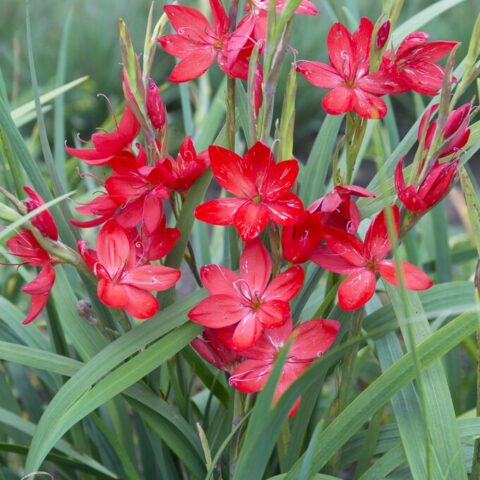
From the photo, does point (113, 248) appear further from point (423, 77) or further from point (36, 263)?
point (423, 77)

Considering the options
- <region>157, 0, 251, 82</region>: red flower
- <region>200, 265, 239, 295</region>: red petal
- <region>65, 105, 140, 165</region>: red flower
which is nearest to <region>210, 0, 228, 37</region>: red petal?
<region>157, 0, 251, 82</region>: red flower

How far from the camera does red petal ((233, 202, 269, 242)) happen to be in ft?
2.05

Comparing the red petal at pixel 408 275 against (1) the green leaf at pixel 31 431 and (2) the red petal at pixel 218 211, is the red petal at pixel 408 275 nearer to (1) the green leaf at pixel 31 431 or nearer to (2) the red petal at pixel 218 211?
(2) the red petal at pixel 218 211

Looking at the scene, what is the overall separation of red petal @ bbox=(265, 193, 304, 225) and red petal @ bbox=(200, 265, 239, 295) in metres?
0.06

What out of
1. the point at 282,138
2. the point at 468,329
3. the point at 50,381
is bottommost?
the point at 50,381

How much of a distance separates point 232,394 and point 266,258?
0.18m

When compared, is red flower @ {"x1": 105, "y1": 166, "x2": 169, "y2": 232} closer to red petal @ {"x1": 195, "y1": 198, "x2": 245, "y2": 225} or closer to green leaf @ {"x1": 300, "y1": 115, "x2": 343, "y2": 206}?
red petal @ {"x1": 195, "y1": 198, "x2": 245, "y2": 225}

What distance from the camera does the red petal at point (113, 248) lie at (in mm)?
664

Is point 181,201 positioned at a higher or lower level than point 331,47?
lower

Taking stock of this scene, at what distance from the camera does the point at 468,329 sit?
64 centimetres

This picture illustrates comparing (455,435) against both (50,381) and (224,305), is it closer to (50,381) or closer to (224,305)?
(224,305)

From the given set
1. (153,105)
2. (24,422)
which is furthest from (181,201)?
(24,422)

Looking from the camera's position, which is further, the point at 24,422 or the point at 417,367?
the point at 24,422

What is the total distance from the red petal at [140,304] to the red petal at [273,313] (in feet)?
0.26
